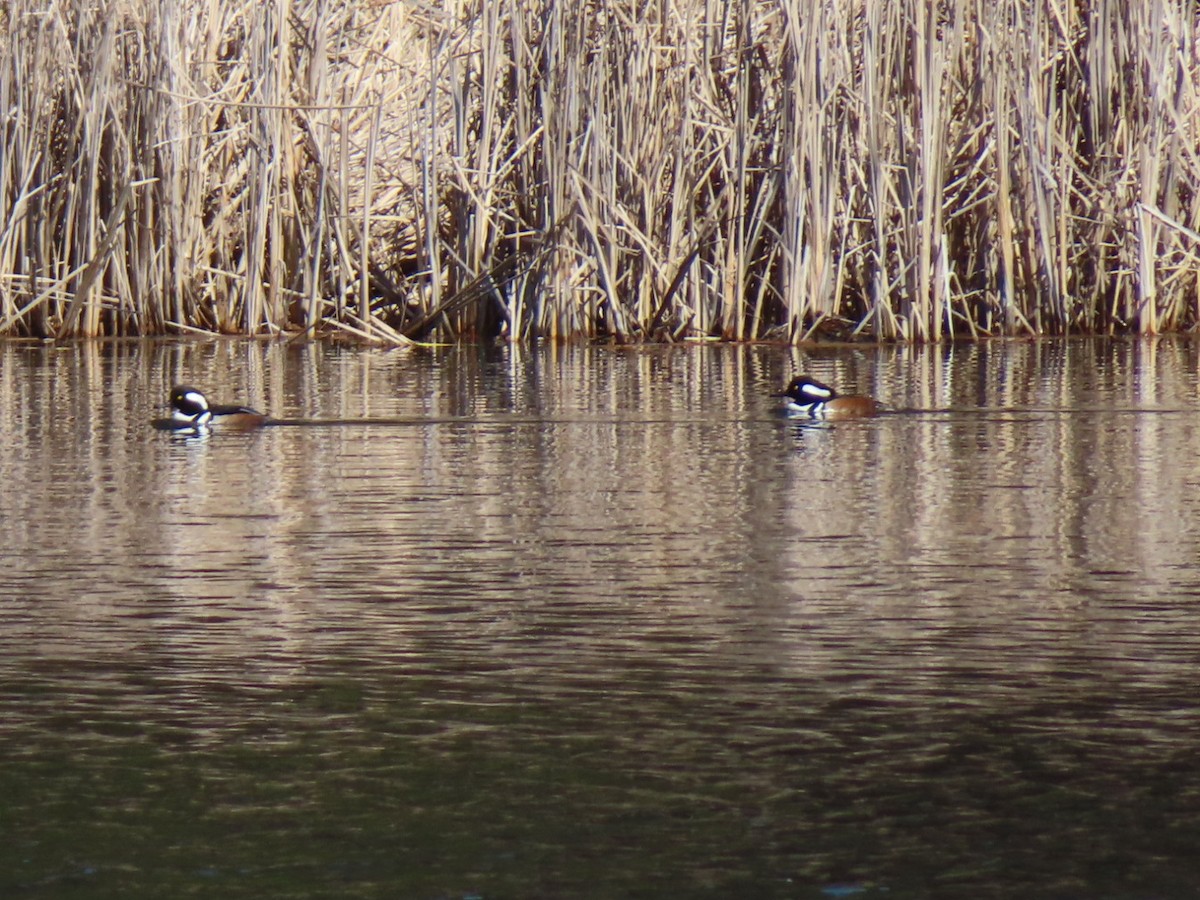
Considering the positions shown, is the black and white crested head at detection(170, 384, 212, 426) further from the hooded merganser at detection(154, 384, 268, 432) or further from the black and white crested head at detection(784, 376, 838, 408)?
the black and white crested head at detection(784, 376, 838, 408)

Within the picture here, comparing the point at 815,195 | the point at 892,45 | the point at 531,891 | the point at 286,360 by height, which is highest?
the point at 892,45

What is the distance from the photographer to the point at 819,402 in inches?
364

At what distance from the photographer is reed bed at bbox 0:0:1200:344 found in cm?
1295

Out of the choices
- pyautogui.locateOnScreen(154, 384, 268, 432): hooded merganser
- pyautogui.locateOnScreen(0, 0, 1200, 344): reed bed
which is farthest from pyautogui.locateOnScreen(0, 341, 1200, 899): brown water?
pyautogui.locateOnScreen(0, 0, 1200, 344): reed bed

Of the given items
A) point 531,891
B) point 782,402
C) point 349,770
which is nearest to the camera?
point 531,891

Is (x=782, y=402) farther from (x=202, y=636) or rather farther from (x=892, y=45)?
(x=202, y=636)

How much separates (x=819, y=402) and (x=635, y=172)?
166 inches

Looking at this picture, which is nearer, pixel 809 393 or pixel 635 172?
pixel 809 393

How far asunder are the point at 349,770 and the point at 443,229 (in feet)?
35.3

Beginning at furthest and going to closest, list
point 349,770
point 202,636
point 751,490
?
point 751,490 < point 202,636 < point 349,770

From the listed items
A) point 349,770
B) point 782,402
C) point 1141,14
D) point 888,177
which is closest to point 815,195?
point 888,177

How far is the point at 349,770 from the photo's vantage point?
3.82 meters

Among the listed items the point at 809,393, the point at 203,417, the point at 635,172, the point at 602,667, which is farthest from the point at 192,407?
the point at 602,667

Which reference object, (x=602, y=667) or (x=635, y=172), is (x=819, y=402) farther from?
(x=602, y=667)
